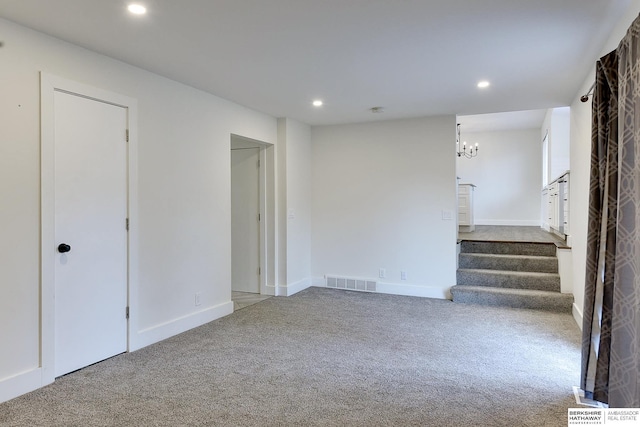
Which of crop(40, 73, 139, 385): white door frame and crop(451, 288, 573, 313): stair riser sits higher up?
crop(40, 73, 139, 385): white door frame

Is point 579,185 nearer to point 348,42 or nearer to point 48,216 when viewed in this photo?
point 348,42

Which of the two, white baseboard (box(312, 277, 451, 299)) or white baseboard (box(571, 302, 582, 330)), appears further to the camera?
white baseboard (box(312, 277, 451, 299))

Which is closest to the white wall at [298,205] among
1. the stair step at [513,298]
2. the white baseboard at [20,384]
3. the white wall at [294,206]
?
the white wall at [294,206]

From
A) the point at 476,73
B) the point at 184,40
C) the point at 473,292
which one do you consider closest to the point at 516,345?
the point at 473,292

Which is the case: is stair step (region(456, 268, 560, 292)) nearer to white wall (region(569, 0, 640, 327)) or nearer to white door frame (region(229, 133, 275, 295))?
white wall (region(569, 0, 640, 327))

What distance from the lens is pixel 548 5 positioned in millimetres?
2336

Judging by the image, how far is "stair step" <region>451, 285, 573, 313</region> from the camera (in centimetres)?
457

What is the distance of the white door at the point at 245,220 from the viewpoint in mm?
5504

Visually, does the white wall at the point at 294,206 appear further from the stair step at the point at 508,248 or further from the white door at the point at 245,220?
the stair step at the point at 508,248

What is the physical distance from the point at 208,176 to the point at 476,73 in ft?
9.15


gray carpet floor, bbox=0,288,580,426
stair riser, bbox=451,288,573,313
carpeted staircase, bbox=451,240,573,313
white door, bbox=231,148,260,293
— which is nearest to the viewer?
gray carpet floor, bbox=0,288,580,426

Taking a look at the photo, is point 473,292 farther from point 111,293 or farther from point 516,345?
point 111,293

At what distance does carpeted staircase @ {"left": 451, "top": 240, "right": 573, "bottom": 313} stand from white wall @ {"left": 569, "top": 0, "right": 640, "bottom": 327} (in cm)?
35

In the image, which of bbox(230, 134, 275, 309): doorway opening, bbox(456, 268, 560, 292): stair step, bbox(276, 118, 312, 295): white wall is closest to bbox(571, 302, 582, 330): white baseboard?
bbox(456, 268, 560, 292): stair step
